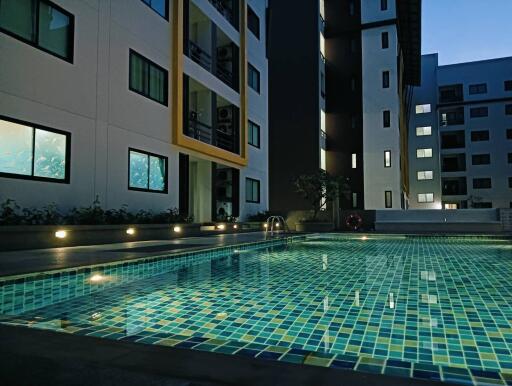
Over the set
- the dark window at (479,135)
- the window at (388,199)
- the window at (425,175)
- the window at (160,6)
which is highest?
the dark window at (479,135)

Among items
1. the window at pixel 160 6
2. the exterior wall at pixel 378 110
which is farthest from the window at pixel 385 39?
the window at pixel 160 6

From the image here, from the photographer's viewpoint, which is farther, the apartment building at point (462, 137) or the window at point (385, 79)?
the apartment building at point (462, 137)

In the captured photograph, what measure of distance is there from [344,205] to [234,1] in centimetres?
1291

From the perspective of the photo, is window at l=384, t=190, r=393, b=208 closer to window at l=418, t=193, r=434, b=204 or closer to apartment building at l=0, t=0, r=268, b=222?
apartment building at l=0, t=0, r=268, b=222

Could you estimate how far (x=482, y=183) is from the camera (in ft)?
122

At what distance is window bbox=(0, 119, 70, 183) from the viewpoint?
7281mm

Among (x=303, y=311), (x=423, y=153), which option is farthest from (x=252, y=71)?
(x=423, y=153)

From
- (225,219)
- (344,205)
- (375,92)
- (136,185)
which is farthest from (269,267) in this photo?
(375,92)

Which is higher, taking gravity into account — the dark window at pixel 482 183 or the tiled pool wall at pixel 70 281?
the dark window at pixel 482 183

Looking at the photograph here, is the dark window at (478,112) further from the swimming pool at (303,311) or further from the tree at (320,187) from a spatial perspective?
the swimming pool at (303,311)

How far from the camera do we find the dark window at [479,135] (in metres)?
37.8

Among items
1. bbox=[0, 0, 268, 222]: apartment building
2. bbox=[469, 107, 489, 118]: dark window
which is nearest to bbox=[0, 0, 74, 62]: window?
bbox=[0, 0, 268, 222]: apartment building

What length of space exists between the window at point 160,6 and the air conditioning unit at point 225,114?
5123mm

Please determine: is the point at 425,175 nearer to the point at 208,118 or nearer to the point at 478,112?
the point at 478,112
